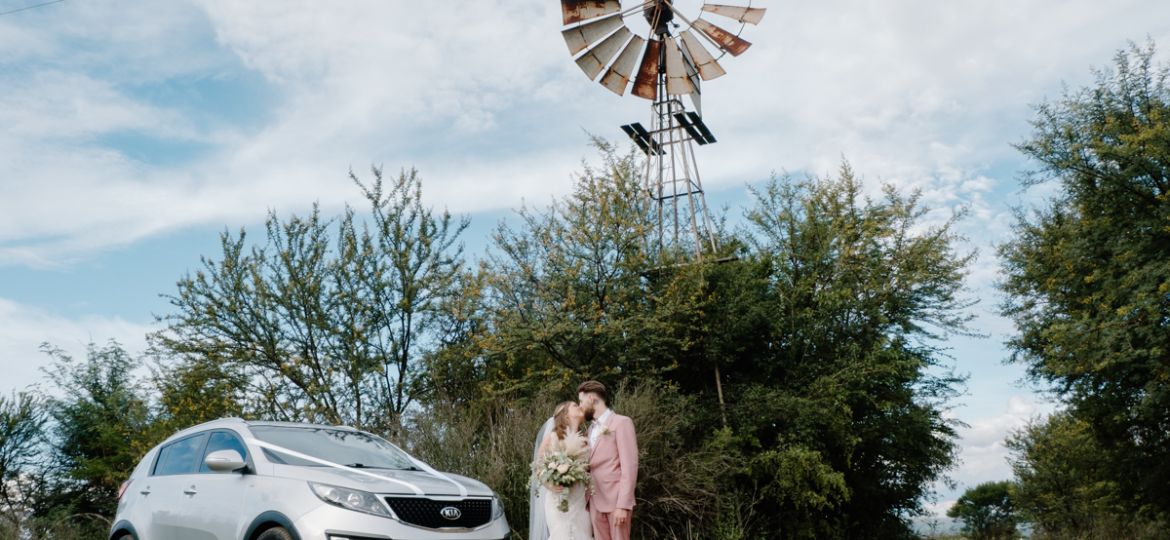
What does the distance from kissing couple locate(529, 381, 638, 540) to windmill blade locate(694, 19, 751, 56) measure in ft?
50.6

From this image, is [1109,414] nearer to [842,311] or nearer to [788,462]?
[842,311]

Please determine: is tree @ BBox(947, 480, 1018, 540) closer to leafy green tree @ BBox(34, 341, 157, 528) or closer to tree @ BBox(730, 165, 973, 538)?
tree @ BBox(730, 165, 973, 538)

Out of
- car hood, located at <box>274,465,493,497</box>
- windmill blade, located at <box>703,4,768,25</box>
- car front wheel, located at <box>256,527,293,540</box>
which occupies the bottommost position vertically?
car front wheel, located at <box>256,527,293,540</box>

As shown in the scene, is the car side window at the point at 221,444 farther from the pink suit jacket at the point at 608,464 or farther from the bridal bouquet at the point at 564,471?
the pink suit jacket at the point at 608,464

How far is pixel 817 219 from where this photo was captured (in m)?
24.4

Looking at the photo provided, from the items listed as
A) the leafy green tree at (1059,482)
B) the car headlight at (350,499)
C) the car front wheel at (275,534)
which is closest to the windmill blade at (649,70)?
the leafy green tree at (1059,482)

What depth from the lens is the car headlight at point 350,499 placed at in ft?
22.9

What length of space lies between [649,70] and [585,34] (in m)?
2.07

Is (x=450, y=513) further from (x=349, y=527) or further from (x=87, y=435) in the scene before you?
(x=87, y=435)

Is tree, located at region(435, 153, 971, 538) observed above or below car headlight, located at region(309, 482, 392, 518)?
above

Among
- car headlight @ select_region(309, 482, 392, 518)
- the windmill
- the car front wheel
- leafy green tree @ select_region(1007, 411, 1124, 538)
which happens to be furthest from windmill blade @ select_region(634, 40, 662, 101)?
the car front wheel

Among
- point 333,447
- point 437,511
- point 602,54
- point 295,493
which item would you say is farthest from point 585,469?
point 602,54

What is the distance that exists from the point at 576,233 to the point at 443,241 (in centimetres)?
503

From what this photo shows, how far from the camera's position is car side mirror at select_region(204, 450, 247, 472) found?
761 centimetres
